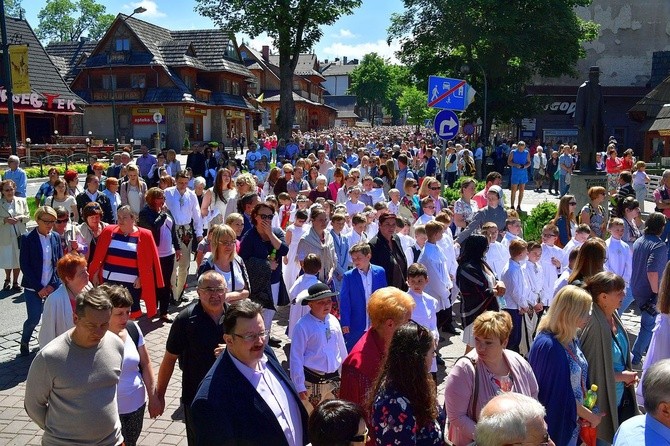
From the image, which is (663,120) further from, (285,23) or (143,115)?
(143,115)

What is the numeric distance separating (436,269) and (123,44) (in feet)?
168

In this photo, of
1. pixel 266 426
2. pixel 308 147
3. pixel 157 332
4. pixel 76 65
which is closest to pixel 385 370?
pixel 266 426

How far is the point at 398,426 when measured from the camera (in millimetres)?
3301

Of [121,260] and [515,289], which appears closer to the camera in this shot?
[515,289]

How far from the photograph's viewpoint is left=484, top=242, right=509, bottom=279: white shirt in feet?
26.8

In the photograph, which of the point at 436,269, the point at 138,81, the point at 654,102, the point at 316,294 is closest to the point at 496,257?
the point at 436,269

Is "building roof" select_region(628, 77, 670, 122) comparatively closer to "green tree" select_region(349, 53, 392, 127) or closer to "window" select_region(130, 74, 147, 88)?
"window" select_region(130, 74, 147, 88)

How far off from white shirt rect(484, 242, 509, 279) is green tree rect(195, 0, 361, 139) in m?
27.9

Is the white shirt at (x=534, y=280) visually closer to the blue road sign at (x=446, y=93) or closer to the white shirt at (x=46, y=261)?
the blue road sign at (x=446, y=93)

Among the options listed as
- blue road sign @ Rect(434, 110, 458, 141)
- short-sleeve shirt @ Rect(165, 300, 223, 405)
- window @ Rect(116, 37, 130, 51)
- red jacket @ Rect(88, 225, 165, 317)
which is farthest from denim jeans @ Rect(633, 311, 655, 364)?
window @ Rect(116, 37, 130, 51)

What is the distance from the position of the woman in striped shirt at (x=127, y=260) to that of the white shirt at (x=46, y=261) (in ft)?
1.90

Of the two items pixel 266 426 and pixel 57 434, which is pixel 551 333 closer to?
pixel 266 426

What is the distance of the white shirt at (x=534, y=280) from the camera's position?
273 inches

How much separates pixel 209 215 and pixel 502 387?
802cm
